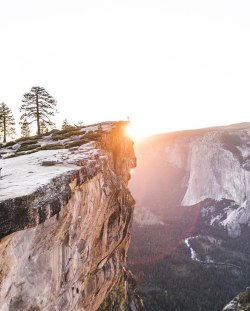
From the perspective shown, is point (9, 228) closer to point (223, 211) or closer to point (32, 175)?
point (32, 175)

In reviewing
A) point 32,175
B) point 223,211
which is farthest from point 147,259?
point 32,175

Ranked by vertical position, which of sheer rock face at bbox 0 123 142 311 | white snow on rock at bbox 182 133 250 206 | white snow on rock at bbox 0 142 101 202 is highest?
white snow on rock at bbox 0 142 101 202

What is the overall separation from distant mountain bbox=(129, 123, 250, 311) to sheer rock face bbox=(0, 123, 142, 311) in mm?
61639

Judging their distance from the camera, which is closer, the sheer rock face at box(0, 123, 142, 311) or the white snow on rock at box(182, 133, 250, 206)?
the sheer rock face at box(0, 123, 142, 311)

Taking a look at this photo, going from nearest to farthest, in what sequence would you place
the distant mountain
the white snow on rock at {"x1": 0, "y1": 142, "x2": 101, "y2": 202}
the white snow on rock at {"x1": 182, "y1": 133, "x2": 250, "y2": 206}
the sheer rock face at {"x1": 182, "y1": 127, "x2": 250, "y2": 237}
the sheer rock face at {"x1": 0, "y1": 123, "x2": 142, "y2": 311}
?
the sheer rock face at {"x1": 0, "y1": 123, "x2": 142, "y2": 311} < the white snow on rock at {"x1": 0, "y1": 142, "x2": 101, "y2": 202} < the distant mountain < the sheer rock face at {"x1": 182, "y1": 127, "x2": 250, "y2": 237} < the white snow on rock at {"x1": 182, "y1": 133, "x2": 250, "y2": 206}

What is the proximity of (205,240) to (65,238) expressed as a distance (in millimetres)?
138118

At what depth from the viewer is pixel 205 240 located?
145 metres

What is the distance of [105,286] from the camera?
95.0ft

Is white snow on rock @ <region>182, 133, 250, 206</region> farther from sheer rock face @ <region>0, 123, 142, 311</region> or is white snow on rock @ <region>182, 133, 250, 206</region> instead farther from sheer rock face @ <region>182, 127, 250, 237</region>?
sheer rock face @ <region>0, 123, 142, 311</region>

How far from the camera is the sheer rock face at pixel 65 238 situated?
1204 centimetres

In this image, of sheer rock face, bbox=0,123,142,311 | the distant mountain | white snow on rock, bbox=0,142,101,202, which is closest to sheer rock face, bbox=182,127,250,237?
the distant mountain

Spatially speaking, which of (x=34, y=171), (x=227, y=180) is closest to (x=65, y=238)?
(x=34, y=171)

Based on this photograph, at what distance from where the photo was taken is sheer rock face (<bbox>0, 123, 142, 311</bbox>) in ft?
39.5

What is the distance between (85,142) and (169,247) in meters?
118
